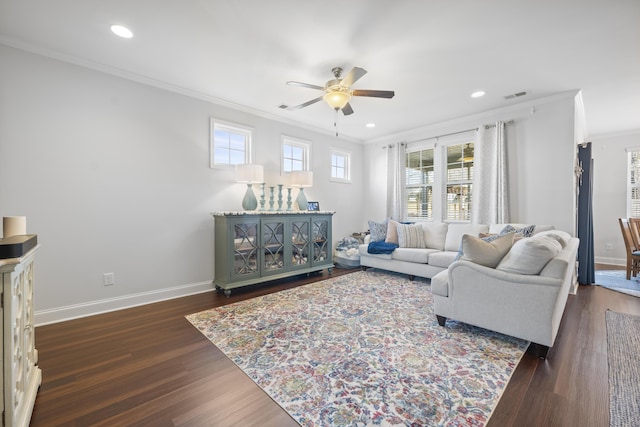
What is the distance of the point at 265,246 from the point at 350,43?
104 inches

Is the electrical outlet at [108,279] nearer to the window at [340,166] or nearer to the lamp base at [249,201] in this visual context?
the lamp base at [249,201]

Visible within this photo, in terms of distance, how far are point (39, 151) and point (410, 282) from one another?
4601 mm

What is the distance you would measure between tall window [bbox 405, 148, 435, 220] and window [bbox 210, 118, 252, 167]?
322 centimetres

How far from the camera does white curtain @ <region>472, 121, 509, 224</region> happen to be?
412cm

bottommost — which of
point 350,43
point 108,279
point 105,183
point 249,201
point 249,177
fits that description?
point 108,279

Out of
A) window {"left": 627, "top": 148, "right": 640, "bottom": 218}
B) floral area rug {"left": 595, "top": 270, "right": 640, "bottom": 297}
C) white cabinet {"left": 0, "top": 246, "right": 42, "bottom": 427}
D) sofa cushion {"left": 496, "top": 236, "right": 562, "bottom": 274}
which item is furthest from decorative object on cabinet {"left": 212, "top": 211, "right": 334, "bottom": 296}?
window {"left": 627, "top": 148, "right": 640, "bottom": 218}

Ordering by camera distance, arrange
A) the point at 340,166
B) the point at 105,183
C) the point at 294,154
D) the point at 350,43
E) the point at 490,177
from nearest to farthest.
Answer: the point at 350,43, the point at 105,183, the point at 490,177, the point at 294,154, the point at 340,166

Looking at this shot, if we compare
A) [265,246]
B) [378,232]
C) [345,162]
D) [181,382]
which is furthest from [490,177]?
[181,382]

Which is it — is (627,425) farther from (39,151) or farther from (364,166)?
(364,166)

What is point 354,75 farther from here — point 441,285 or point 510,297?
point 510,297

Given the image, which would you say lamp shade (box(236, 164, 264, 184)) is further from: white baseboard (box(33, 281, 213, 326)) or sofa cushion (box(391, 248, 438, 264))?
sofa cushion (box(391, 248, 438, 264))

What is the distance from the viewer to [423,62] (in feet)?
9.37

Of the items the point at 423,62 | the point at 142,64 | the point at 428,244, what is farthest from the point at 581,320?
the point at 142,64

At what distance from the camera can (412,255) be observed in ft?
13.6
